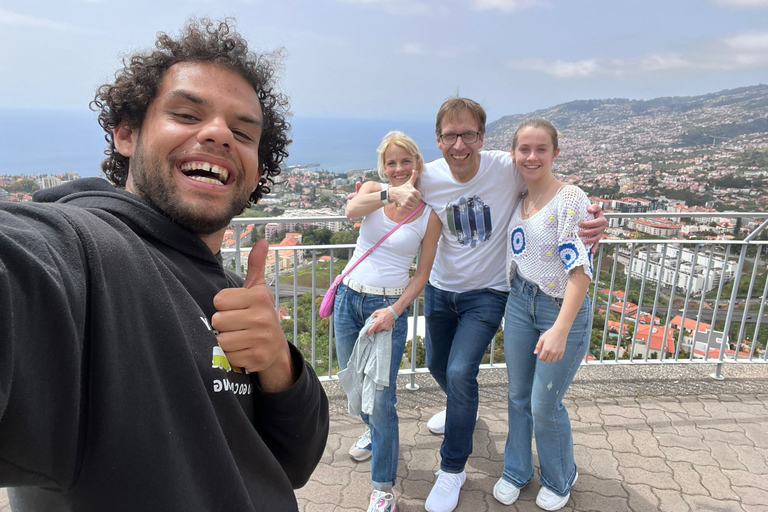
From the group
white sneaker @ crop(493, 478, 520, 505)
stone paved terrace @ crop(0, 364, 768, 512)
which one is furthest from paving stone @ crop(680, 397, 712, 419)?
white sneaker @ crop(493, 478, 520, 505)

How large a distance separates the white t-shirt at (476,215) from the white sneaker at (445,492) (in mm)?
1181

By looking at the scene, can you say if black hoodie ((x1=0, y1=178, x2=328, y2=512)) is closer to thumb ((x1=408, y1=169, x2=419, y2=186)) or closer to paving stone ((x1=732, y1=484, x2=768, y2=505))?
thumb ((x1=408, y1=169, x2=419, y2=186))

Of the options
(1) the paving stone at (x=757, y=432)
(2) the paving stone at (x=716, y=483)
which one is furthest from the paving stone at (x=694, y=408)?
(2) the paving stone at (x=716, y=483)

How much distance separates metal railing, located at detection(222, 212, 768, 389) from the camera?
Result: 3637 mm

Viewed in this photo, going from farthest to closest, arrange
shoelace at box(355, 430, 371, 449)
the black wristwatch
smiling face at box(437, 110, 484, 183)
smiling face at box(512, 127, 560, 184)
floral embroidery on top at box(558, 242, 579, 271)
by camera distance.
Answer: shoelace at box(355, 430, 371, 449)
the black wristwatch
smiling face at box(437, 110, 484, 183)
smiling face at box(512, 127, 560, 184)
floral embroidery on top at box(558, 242, 579, 271)

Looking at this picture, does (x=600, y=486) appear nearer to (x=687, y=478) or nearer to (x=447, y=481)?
(x=687, y=478)

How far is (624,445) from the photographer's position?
10.6 feet

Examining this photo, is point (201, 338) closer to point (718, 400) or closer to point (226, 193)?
point (226, 193)

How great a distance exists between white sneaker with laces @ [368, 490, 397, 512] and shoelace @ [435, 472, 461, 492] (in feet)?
1.04

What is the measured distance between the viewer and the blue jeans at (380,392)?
2.56 meters

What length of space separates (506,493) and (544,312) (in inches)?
47.7

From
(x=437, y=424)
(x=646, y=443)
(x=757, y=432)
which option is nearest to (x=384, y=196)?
(x=437, y=424)

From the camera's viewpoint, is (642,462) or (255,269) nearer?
(255,269)

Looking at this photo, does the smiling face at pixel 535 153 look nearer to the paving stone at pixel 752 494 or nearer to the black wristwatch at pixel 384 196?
the black wristwatch at pixel 384 196
